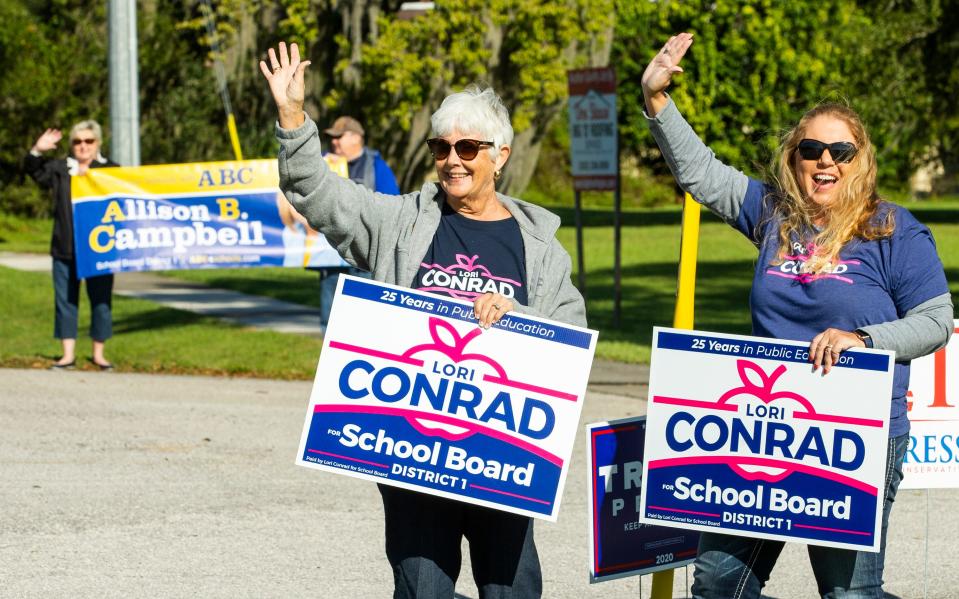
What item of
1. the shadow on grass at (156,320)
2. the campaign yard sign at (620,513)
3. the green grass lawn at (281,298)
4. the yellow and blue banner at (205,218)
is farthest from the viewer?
the shadow on grass at (156,320)

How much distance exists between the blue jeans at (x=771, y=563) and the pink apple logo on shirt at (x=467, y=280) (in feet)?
3.08

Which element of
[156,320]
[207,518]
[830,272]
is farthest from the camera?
[156,320]

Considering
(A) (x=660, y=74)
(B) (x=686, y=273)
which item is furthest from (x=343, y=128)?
(A) (x=660, y=74)

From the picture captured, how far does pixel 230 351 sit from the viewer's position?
519 inches

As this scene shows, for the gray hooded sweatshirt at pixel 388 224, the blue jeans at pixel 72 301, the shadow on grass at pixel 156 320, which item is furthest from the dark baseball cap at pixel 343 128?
the gray hooded sweatshirt at pixel 388 224

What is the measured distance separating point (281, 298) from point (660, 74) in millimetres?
14814

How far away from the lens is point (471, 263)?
169 inches

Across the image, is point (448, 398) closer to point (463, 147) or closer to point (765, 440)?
point (463, 147)

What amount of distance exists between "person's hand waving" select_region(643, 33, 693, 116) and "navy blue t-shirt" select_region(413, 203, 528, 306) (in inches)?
21.5

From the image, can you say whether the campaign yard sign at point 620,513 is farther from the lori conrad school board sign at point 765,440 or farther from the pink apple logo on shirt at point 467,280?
the pink apple logo on shirt at point 467,280

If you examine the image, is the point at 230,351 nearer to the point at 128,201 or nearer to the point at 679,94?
the point at 128,201

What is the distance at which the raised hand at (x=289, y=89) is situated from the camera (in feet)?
13.8

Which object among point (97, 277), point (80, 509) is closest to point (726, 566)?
point (80, 509)

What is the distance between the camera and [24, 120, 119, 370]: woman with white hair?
466 inches
